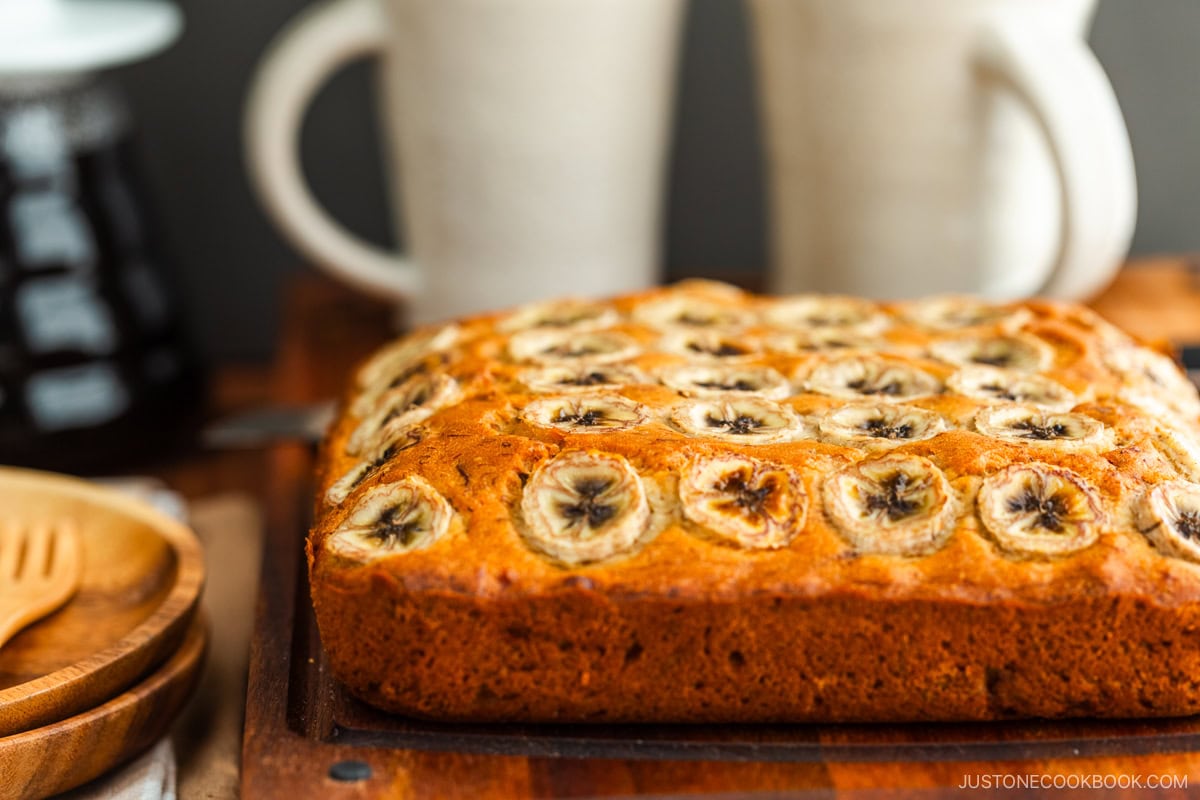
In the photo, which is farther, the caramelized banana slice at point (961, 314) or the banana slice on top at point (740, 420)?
the caramelized banana slice at point (961, 314)

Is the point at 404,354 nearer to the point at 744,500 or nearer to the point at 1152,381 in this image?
the point at 744,500

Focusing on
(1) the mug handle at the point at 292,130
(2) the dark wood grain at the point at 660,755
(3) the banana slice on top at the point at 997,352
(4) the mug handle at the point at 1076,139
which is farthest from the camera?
(1) the mug handle at the point at 292,130

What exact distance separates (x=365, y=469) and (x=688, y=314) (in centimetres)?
29

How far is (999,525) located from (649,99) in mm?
600

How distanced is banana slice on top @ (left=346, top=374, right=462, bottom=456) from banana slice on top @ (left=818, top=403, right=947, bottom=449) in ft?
0.75

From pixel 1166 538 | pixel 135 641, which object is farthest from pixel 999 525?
pixel 135 641

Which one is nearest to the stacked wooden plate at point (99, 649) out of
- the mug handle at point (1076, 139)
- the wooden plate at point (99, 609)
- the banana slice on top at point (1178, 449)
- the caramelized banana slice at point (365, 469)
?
the wooden plate at point (99, 609)

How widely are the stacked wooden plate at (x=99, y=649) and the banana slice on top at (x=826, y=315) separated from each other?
43cm

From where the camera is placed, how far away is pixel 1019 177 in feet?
3.60

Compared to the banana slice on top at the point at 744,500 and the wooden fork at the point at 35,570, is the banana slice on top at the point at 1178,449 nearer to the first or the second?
the banana slice on top at the point at 744,500

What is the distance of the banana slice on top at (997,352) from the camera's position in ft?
2.74

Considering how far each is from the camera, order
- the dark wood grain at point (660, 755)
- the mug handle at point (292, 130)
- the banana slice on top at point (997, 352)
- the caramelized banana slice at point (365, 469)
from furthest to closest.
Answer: the mug handle at point (292, 130) < the banana slice on top at point (997, 352) < the caramelized banana slice at point (365, 469) < the dark wood grain at point (660, 755)

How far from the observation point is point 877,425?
75 centimetres

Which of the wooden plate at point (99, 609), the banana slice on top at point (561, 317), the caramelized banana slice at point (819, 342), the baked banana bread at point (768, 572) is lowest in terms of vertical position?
the wooden plate at point (99, 609)
